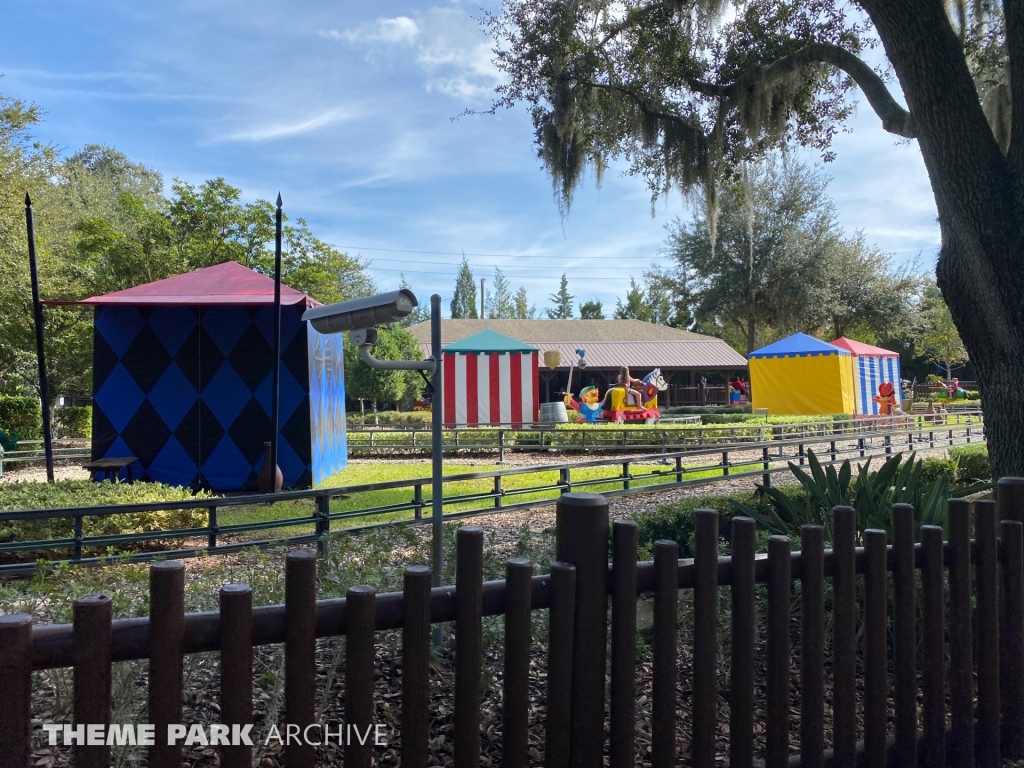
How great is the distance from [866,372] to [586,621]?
30.3 metres

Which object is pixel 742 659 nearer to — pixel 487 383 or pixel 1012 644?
pixel 1012 644

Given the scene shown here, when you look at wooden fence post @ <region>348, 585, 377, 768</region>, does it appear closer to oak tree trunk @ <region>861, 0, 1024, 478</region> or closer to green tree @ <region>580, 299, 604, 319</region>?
oak tree trunk @ <region>861, 0, 1024, 478</region>

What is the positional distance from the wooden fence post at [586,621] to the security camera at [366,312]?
4.75ft

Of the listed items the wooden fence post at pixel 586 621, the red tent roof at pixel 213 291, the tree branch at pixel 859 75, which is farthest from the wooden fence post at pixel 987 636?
the red tent roof at pixel 213 291

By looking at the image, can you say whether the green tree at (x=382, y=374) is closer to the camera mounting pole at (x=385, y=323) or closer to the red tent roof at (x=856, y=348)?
→ the red tent roof at (x=856, y=348)

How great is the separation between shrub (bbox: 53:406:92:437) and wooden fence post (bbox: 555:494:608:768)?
83.4 feet

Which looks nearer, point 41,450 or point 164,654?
point 164,654

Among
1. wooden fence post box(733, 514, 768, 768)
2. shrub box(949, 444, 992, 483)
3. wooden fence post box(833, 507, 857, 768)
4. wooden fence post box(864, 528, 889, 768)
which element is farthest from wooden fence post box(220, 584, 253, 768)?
shrub box(949, 444, 992, 483)

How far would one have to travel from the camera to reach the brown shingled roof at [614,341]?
121 ft

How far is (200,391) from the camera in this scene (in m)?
11.8

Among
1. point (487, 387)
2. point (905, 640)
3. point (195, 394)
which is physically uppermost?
point (487, 387)

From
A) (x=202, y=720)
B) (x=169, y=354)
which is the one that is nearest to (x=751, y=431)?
(x=169, y=354)

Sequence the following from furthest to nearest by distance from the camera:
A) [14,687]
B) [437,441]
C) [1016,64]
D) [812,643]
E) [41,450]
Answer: [41,450], [1016,64], [437,441], [812,643], [14,687]

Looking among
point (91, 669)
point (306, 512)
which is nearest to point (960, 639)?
point (91, 669)
